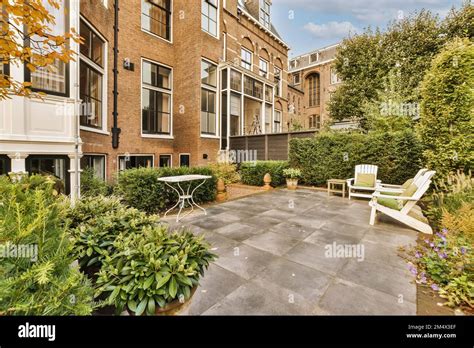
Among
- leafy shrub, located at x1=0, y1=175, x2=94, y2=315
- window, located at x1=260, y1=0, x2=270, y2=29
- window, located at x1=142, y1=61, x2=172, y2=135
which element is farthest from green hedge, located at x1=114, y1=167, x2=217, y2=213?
window, located at x1=260, y1=0, x2=270, y2=29

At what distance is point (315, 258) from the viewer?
3.44 m

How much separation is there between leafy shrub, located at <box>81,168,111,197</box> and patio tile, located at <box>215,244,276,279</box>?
5677 mm

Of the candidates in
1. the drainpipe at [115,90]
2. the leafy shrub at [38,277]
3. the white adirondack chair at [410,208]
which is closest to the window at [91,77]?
the drainpipe at [115,90]

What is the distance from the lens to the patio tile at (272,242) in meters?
3.76

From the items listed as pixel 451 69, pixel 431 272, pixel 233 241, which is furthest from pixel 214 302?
pixel 451 69

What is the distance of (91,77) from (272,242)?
936cm

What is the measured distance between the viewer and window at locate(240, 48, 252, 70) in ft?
55.9

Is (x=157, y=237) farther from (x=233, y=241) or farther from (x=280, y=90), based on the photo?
(x=280, y=90)

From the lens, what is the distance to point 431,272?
2896 mm

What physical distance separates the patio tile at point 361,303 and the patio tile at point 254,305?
1.23 ft

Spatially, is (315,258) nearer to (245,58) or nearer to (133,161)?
(133,161)

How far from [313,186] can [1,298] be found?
1082cm

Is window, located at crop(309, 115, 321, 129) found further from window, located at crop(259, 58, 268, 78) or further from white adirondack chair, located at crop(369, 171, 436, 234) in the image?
white adirondack chair, located at crop(369, 171, 436, 234)
